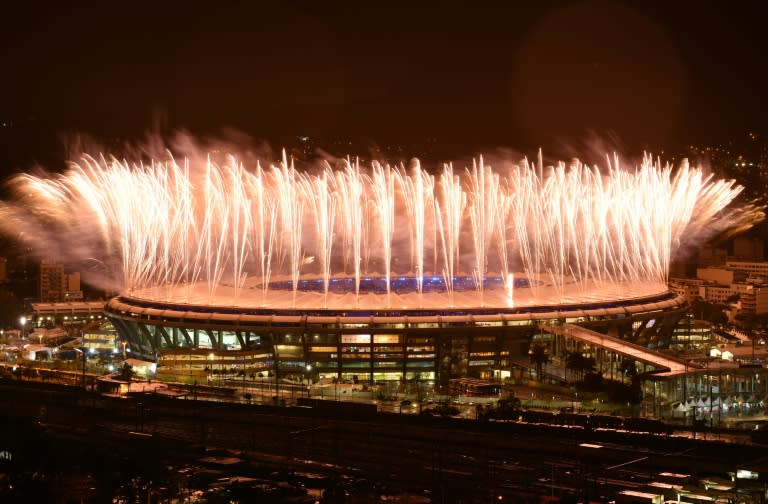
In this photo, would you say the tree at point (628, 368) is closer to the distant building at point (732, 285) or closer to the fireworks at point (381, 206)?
the fireworks at point (381, 206)

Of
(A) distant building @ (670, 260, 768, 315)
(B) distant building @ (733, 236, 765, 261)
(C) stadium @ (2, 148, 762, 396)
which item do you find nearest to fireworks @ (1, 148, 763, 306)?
(C) stadium @ (2, 148, 762, 396)

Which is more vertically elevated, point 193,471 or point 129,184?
point 129,184

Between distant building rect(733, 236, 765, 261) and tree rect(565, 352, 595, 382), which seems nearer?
tree rect(565, 352, 595, 382)

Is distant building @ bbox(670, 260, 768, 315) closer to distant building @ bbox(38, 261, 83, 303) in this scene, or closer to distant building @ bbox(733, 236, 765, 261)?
distant building @ bbox(733, 236, 765, 261)

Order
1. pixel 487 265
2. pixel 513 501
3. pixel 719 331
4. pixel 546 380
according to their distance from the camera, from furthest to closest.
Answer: pixel 487 265 < pixel 719 331 < pixel 546 380 < pixel 513 501

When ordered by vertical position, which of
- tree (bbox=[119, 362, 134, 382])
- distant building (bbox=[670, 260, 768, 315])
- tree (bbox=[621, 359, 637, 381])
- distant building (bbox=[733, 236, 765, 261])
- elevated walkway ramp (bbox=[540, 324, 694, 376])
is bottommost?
tree (bbox=[119, 362, 134, 382])

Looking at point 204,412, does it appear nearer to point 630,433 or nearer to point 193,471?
point 193,471

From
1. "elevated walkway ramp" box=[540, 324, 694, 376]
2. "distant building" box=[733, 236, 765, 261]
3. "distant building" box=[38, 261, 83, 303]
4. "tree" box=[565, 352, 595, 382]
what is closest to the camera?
"elevated walkway ramp" box=[540, 324, 694, 376]

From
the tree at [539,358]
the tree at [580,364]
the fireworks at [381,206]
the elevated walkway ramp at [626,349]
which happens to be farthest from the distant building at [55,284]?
the tree at [580,364]

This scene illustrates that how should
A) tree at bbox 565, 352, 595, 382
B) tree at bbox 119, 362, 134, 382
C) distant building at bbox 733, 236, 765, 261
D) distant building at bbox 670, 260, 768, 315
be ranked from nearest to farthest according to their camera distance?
tree at bbox 565, 352, 595, 382 < tree at bbox 119, 362, 134, 382 < distant building at bbox 670, 260, 768, 315 < distant building at bbox 733, 236, 765, 261

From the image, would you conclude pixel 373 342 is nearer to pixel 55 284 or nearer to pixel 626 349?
pixel 626 349

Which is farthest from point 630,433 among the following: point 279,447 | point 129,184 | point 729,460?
point 129,184
